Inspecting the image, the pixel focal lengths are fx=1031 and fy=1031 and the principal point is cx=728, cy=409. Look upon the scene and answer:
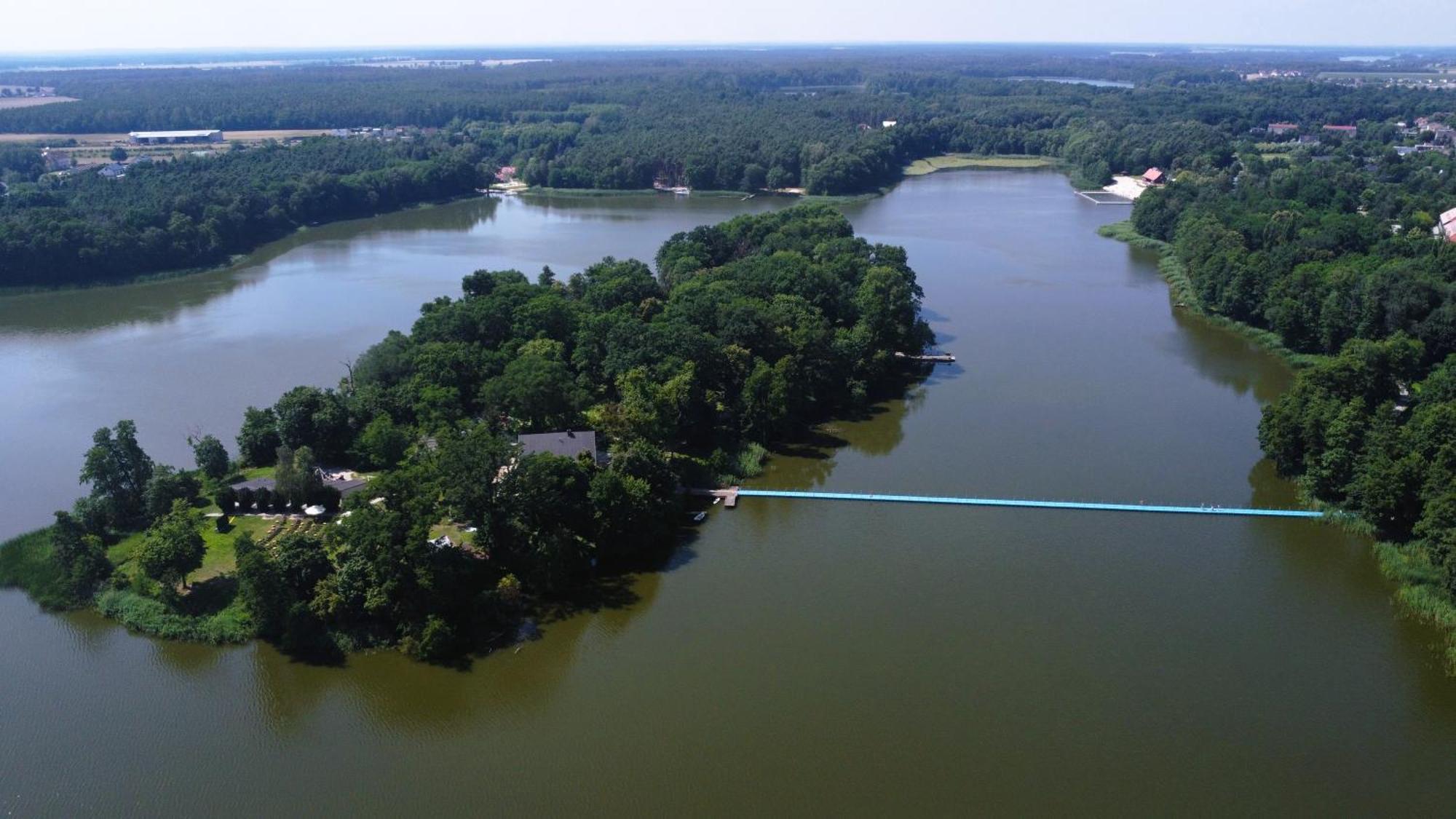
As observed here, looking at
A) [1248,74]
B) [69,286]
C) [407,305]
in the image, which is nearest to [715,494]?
[407,305]

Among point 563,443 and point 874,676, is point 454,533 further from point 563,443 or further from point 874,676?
point 874,676

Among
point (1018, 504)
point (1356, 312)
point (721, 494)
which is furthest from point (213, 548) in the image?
point (1356, 312)

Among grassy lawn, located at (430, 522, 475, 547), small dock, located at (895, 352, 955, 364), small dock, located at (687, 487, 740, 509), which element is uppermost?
small dock, located at (895, 352, 955, 364)

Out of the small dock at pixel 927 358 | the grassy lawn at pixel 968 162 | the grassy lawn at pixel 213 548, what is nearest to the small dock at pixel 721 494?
the grassy lawn at pixel 213 548

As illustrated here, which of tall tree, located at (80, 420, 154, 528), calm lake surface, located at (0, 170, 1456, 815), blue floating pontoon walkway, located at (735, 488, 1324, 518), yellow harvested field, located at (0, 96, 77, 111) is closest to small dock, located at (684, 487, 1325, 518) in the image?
blue floating pontoon walkway, located at (735, 488, 1324, 518)

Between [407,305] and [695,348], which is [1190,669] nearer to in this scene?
[695,348]

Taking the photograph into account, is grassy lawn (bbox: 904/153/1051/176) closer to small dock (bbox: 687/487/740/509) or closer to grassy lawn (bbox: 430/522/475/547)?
small dock (bbox: 687/487/740/509)
